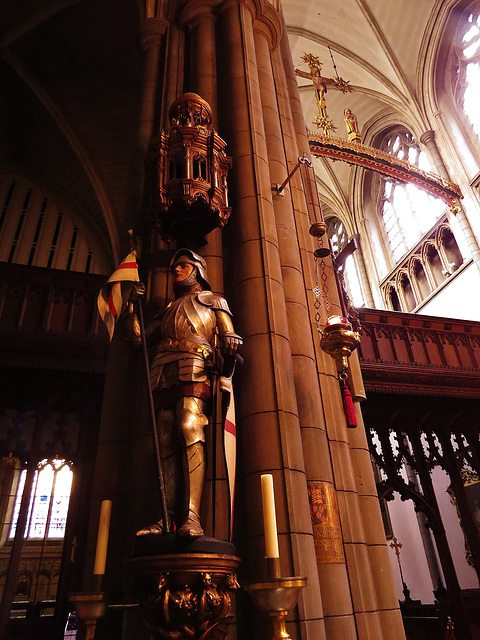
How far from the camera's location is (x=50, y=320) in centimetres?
633

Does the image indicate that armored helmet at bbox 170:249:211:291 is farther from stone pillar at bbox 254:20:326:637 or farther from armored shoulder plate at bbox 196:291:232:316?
stone pillar at bbox 254:20:326:637

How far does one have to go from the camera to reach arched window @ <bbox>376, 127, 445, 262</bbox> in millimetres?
14414

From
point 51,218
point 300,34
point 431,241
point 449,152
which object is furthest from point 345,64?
point 51,218

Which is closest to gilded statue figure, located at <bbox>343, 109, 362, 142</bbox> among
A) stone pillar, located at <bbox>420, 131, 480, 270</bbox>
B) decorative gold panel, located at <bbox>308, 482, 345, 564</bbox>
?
stone pillar, located at <bbox>420, 131, 480, 270</bbox>

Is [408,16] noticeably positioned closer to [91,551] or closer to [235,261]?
[235,261]

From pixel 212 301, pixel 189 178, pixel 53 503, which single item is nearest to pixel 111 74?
pixel 189 178

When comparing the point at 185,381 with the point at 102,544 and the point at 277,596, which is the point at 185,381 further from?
the point at 277,596

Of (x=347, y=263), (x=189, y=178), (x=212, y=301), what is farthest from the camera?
(x=347, y=263)

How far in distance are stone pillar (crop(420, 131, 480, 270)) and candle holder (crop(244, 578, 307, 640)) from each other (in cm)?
1118

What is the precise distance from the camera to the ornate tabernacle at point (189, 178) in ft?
12.1

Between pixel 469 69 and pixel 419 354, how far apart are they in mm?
10194

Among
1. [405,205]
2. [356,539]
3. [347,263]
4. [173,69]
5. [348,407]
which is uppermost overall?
[347,263]

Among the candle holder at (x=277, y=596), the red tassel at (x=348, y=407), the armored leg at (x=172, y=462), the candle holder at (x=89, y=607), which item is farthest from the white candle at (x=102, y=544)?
the red tassel at (x=348, y=407)

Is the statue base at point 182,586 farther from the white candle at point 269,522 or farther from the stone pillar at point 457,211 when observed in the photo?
the stone pillar at point 457,211
